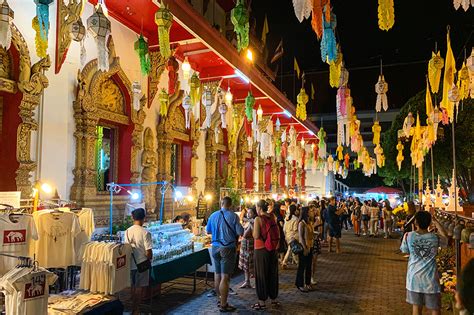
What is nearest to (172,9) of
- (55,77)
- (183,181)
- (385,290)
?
(55,77)

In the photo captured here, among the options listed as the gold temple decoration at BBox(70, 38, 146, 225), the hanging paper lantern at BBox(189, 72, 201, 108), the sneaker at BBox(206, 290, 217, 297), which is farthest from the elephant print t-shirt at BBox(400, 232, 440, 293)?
the hanging paper lantern at BBox(189, 72, 201, 108)

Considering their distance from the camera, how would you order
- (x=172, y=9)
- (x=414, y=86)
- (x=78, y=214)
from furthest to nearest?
(x=414, y=86) → (x=172, y=9) → (x=78, y=214)

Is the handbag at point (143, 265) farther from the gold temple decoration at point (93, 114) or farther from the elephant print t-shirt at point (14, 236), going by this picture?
the gold temple decoration at point (93, 114)

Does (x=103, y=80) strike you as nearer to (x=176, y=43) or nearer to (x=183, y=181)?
(x=176, y=43)

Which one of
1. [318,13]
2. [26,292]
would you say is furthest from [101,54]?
[26,292]

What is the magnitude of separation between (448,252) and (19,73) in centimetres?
959

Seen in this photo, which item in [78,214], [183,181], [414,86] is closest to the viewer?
[78,214]

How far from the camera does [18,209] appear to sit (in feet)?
17.4

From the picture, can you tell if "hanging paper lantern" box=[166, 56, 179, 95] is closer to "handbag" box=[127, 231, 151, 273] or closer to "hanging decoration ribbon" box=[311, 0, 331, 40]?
"handbag" box=[127, 231, 151, 273]

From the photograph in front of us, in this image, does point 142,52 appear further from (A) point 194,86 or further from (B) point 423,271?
(B) point 423,271

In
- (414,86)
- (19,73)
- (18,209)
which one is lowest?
(18,209)

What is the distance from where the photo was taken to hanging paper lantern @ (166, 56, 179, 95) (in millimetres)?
10961

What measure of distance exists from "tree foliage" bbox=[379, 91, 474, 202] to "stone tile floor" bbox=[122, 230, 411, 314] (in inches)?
228

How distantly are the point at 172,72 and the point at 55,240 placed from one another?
6.70 metres
